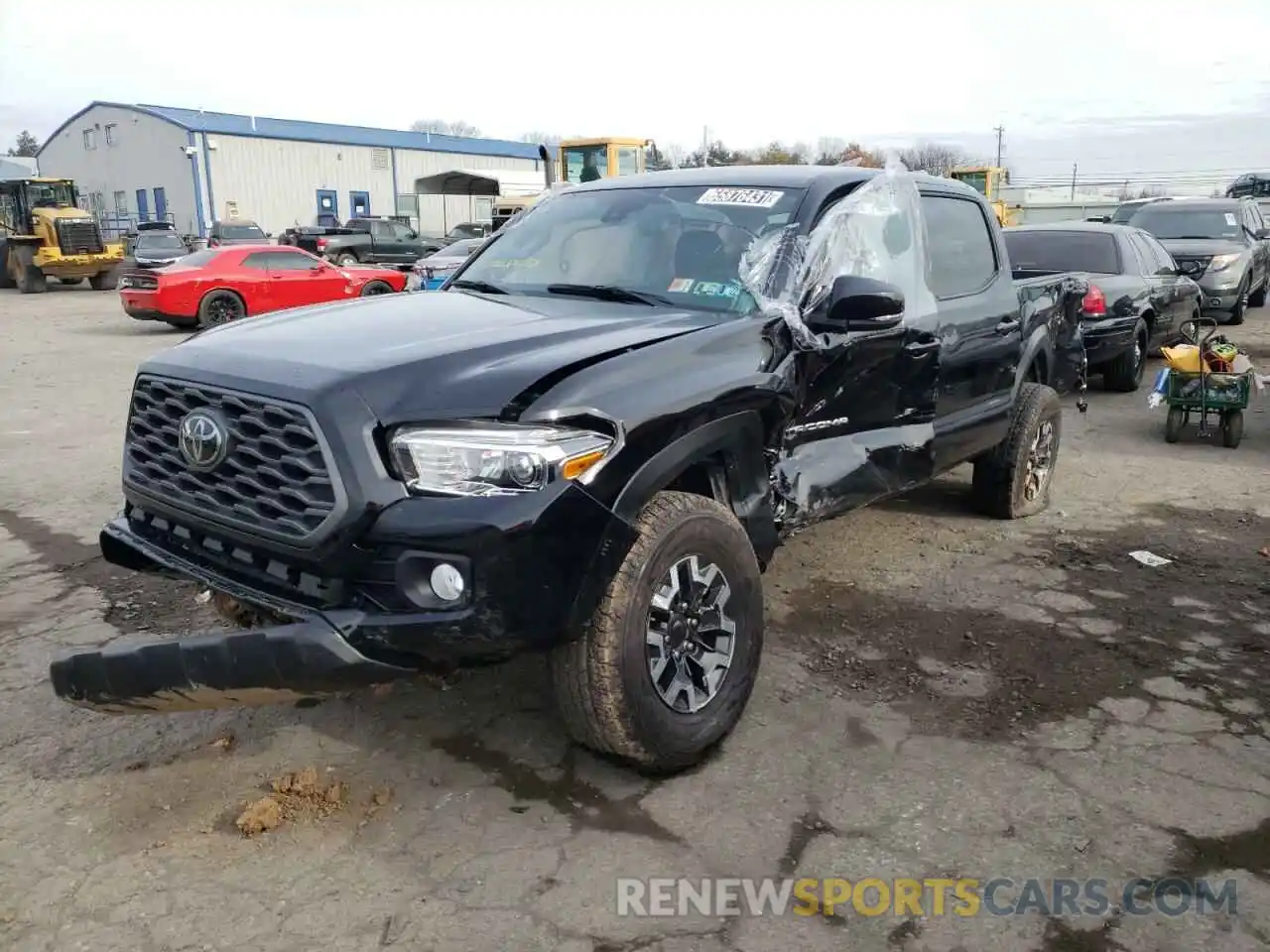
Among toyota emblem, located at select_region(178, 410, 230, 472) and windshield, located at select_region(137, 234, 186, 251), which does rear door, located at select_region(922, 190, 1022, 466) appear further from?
windshield, located at select_region(137, 234, 186, 251)

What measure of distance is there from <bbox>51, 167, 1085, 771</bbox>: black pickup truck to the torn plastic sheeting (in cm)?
1

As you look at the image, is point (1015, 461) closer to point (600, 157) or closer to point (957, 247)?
point (957, 247)

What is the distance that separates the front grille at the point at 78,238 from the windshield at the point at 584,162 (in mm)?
14359

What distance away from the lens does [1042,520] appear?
6.16m

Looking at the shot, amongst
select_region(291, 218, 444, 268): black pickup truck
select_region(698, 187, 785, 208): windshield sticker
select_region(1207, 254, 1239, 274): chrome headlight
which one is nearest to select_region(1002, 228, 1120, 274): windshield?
select_region(1207, 254, 1239, 274): chrome headlight

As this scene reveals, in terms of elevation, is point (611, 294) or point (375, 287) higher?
point (611, 294)

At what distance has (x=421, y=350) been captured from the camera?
9.84ft

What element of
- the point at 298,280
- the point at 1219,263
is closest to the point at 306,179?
the point at 298,280

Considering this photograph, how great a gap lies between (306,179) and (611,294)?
157 feet

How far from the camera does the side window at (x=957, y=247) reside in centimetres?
489

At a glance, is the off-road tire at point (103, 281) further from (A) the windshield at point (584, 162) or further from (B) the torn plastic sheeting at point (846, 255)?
(B) the torn plastic sheeting at point (846, 255)

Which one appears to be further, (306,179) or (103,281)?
(306,179)

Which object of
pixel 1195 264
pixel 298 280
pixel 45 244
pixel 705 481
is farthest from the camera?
pixel 45 244

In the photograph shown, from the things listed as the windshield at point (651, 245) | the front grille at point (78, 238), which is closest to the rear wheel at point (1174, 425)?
the windshield at point (651, 245)
